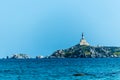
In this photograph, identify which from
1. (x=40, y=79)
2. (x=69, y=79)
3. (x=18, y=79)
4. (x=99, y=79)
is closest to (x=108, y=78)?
(x=99, y=79)

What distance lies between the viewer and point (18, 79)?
232 feet

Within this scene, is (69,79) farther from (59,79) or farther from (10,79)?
(10,79)

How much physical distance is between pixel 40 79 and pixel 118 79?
1406 cm

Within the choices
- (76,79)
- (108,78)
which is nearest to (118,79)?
(108,78)

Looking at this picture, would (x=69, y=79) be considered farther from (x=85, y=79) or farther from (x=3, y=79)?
(x=3, y=79)

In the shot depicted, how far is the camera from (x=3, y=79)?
228ft

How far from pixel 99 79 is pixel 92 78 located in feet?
6.91

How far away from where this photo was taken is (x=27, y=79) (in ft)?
228

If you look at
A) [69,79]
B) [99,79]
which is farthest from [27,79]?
[99,79]

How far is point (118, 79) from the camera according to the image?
214 feet

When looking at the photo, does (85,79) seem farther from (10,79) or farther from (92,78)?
(10,79)

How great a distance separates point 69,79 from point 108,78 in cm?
702

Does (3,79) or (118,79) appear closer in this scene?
(118,79)

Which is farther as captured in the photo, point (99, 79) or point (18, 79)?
point (18, 79)
